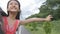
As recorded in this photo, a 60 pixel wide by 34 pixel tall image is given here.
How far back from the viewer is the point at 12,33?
323 centimetres

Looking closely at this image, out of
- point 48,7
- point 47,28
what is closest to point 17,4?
point 47,28

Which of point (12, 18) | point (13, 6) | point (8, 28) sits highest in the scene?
point (13, 6)

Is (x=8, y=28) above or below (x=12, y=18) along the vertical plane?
below

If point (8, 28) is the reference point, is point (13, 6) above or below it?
above

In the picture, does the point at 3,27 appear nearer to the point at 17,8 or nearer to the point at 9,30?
the point at 9,30

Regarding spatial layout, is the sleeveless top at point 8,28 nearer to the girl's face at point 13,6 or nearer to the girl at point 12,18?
the girl at point 12,18

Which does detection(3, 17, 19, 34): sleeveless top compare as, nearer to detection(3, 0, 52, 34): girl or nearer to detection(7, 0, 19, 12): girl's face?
detection(3, 0, 52, 34): girl

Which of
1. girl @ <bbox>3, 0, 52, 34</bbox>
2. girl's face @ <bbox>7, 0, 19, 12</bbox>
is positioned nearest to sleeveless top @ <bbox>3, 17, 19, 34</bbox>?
girl @ <bbox>3, 0, 52, 34</bbox>

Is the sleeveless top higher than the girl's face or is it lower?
lower

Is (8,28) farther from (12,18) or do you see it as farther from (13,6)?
(13,6)

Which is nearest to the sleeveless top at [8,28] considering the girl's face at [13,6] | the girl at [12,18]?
the girl at [12,18]

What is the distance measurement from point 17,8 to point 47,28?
13.0 meters

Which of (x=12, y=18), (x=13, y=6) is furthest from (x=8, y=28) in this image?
(x=13, y=6)

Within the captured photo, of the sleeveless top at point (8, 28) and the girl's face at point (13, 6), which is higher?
the girl's face at point (13, 6)
